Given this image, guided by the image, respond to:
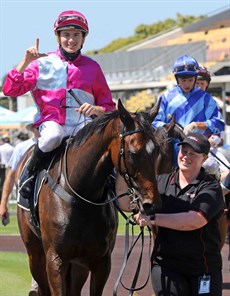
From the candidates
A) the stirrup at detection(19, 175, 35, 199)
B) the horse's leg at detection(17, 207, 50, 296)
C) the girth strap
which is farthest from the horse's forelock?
the horse's leg at detection(17, 207, 50, 296)

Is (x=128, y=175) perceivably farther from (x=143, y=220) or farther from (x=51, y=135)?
(x=51, y=135)

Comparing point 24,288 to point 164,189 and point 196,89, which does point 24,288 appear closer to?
point 196,89

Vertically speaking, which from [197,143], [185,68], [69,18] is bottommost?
[197,143]

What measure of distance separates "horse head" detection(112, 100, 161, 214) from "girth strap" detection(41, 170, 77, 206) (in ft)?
2.45

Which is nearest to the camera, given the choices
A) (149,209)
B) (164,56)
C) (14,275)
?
(149,209)

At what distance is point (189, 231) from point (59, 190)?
1523 millimetres

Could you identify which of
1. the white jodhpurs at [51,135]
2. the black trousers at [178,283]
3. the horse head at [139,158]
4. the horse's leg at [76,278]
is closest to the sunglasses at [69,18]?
the white jodhpurs at [51,135]

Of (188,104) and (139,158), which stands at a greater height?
(139,158)

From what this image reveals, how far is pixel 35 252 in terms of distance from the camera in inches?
286

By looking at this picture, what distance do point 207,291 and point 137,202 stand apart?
0.77 meters

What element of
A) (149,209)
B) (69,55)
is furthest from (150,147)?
(69,55)

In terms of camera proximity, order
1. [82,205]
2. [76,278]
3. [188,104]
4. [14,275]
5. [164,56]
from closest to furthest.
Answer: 1. [82,205]
2. [76,278]
3. [188,104]
4. [14,275]
5. [164,56]

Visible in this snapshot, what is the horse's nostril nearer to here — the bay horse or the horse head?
the horse head

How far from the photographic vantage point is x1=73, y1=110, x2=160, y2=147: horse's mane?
5.64m
